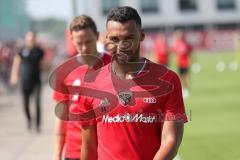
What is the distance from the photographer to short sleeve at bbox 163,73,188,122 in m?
3.74

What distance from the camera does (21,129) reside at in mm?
15820

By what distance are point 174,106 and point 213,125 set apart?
37.0 ft

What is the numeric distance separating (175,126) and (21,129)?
12.3m

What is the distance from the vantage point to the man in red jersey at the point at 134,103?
3742mm

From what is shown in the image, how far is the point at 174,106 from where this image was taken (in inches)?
148

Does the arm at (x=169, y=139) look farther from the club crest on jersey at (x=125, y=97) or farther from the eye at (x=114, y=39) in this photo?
the eye at (x=114, y=39)

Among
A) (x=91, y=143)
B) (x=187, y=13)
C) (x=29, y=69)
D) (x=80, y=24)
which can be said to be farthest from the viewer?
(x=187, y=13)

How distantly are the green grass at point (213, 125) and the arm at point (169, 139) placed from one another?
0.86 meters

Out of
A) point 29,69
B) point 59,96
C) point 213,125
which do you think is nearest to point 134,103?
point 59,96

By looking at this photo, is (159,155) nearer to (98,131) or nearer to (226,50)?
(98,131)

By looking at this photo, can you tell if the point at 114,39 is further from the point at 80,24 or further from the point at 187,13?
the point at 187,13

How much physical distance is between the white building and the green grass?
60.6 m

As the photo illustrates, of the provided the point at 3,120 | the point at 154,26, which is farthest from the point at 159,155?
the point at 154,26

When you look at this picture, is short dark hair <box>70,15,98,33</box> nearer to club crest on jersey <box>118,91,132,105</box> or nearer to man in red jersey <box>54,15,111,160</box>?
man in red jersey <box>54,15,111,160</box>
